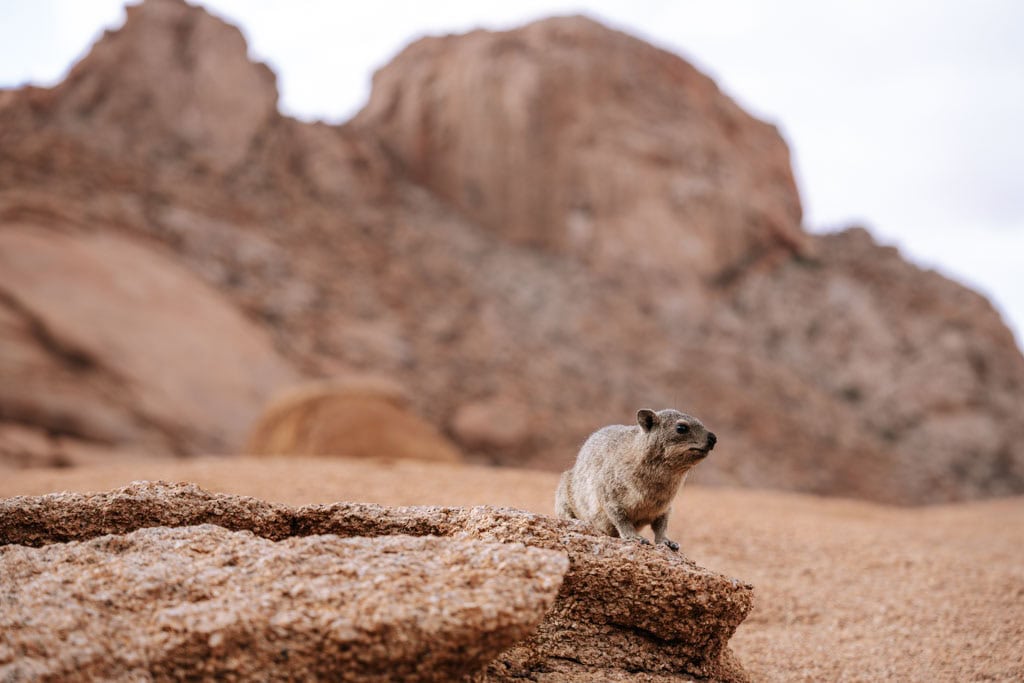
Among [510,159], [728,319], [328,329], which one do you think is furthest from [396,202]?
[728,319]

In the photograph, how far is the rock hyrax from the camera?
5.01 m

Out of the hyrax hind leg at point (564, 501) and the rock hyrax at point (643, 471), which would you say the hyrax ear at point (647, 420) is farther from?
the hyrax hind leg at point (564, 501)

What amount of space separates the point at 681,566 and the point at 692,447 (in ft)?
2.33

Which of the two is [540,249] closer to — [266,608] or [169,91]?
[169,91]

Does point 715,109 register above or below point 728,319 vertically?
above

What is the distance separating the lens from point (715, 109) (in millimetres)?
35594

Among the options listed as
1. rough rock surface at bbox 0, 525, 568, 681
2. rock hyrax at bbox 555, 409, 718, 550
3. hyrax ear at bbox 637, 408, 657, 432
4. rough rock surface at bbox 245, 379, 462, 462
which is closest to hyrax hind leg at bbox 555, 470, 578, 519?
rock hyrax at bbox 555, 409, 718, 550

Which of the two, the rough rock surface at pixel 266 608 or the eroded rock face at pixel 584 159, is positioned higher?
the eroded rock face at pixel 584 159

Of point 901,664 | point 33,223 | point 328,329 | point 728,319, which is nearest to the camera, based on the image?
point 901,664

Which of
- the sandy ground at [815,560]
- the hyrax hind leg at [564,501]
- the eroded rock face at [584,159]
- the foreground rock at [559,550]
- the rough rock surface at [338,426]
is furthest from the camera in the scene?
the eroded rock face at [584,159]

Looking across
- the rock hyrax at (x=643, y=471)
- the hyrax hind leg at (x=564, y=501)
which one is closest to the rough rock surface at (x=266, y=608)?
the rock hyrax at (x=643, y=471)

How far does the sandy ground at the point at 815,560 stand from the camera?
5.73 metres

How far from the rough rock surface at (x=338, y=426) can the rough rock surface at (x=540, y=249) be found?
5525 millimetres

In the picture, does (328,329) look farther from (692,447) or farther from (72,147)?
(692,447)
